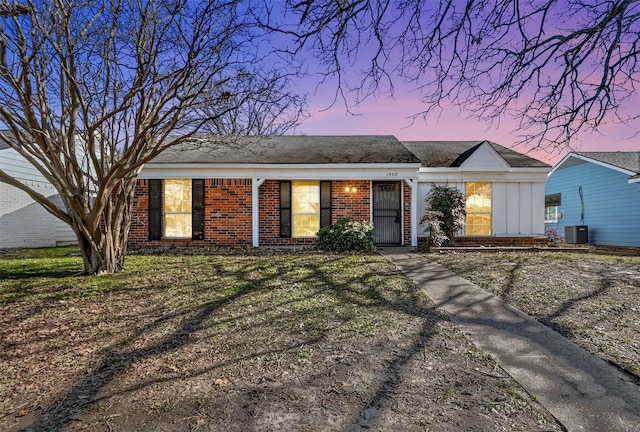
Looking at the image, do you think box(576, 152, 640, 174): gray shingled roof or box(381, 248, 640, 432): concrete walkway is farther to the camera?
box(576, 152, 640, 174): gray shingled roof

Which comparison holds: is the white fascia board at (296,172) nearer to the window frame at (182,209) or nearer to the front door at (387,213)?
the window frame at (182,209)

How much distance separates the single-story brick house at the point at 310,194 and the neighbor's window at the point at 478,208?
33 millimetres

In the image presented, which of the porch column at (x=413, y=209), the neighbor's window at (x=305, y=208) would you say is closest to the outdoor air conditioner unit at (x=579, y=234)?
the porch column at (x=413, y=209)

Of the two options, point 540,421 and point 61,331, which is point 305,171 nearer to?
point 61,331

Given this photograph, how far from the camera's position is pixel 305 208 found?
11.7 m

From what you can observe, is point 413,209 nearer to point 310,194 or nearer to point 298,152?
point 310,194

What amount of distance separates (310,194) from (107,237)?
6.43m

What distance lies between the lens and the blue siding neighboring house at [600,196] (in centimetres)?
1375

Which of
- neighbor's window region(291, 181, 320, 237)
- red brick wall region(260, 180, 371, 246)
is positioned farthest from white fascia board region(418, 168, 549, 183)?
neighbor's window region(291, 181, 320, 237)

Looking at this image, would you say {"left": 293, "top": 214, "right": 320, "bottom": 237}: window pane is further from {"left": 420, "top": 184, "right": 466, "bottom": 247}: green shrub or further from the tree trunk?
the tree trunk

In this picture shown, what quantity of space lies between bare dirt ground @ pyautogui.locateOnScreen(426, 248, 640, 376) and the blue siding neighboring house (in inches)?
271

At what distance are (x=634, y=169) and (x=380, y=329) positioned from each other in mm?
15581

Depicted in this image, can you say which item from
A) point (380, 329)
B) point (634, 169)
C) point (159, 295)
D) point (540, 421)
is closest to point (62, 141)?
point (159, 295)

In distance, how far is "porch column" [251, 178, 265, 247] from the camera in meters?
11.3
